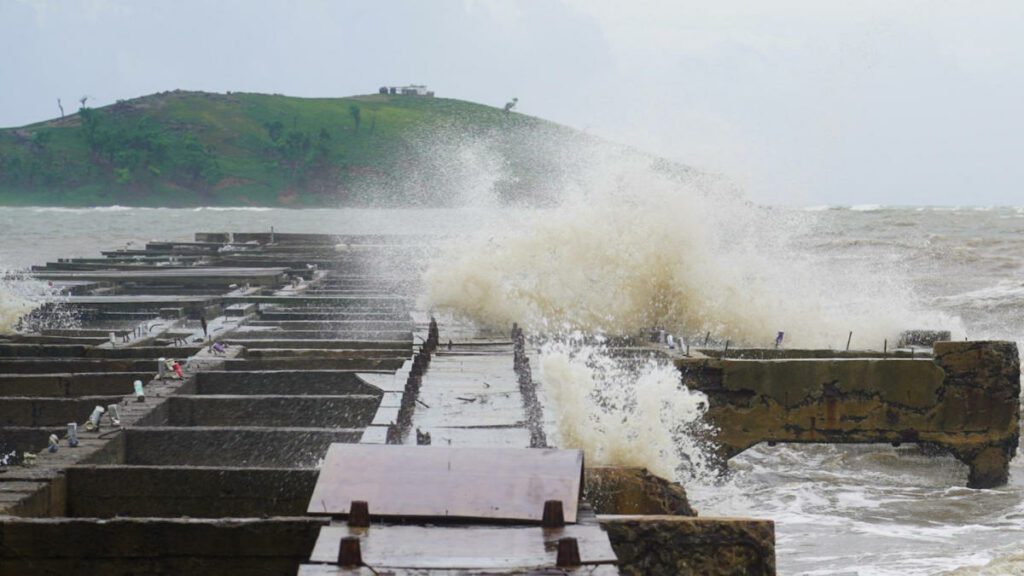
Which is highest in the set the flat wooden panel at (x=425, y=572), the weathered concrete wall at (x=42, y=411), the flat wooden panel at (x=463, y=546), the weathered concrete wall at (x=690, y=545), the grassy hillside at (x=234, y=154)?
the grassy hillside at (x=234, y=154)

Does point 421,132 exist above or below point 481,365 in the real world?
above

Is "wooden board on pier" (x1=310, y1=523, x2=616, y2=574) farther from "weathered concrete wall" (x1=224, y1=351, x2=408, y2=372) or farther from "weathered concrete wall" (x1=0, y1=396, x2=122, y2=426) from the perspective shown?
"weathered concrete wall" (x1=224, y1=351, x2=408, y2=372)

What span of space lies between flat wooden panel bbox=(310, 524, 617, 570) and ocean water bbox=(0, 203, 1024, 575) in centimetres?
403

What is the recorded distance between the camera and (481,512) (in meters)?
6.41

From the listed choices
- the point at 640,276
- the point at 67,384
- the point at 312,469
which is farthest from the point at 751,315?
the point at 312,469

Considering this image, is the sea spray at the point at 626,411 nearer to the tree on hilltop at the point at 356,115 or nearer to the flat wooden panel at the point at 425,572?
the flat wooden panel at the point at 425,572

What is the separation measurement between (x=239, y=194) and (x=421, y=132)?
101ft

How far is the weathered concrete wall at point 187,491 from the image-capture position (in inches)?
318

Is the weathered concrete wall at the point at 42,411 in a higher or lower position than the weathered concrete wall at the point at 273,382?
lower

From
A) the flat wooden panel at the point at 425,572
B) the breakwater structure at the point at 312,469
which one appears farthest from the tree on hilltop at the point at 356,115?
the flat wooden panel at the point at 425,572

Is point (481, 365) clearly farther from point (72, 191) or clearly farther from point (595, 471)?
point (72, 191)

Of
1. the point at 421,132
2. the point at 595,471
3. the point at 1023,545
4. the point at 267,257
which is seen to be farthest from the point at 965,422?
the point at 421,132

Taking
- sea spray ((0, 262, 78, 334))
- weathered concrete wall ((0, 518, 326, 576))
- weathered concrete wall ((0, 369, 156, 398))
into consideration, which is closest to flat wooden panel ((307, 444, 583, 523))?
weathered concrete wall ((0, 518, 326, 576))

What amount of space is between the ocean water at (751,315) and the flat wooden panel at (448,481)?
3307 mm
